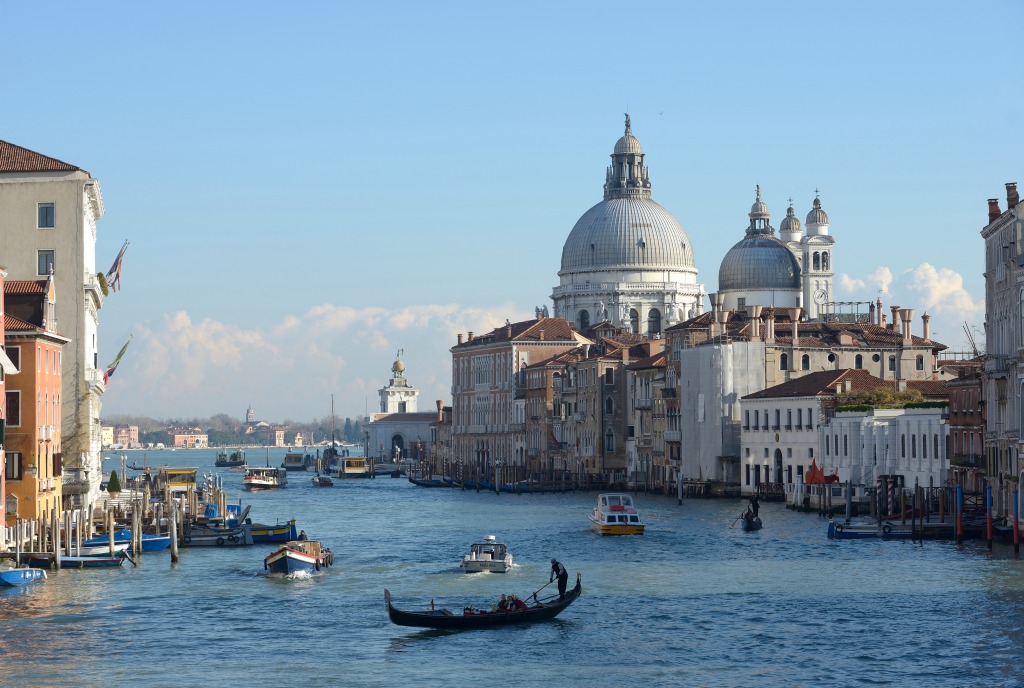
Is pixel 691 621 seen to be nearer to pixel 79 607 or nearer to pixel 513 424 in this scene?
pixel 79 607

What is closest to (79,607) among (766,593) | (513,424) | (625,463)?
(766,593)

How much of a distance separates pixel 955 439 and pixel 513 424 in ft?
216

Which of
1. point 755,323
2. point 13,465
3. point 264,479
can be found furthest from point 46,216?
point 264,479

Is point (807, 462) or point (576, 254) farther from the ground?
point (576, 254)

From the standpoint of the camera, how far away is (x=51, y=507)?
4875cm

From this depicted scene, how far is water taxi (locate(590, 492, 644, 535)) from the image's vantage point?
195 feet

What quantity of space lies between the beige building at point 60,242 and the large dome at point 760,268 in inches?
Result: 3008

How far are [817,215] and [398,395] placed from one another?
65.6 metres

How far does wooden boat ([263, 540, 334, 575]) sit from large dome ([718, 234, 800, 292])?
82.4 metres

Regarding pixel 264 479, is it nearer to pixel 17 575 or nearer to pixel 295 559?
pixel 295 559

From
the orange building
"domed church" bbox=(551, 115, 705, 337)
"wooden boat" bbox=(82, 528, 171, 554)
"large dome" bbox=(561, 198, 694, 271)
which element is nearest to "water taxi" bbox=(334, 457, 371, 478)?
"domed church" bbox=(551, 115, 705, 337)

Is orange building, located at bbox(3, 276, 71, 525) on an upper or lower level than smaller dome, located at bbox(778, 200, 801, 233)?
lower

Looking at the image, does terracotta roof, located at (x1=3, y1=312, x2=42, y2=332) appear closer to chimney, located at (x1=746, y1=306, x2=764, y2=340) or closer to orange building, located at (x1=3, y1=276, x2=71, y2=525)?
orange building, located at (x1=3, y1=276, x2=71, y2=525)

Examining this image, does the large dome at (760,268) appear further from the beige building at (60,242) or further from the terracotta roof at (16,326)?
the terracotta roof at (16,326)
